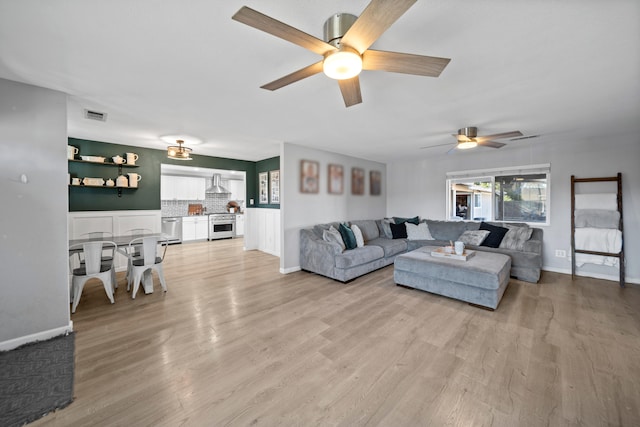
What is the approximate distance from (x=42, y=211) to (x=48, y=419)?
6.02 feet

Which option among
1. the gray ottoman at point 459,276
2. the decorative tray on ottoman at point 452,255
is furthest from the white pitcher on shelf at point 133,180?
the decorative tray on ottoman at point 452,255

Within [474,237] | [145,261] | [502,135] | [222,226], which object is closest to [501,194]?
[474,237]


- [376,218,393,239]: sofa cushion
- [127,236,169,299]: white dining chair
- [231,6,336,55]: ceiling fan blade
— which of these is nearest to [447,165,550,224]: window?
[376,218,393,239]: sofa cushion

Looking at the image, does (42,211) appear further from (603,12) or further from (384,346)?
(603,12)

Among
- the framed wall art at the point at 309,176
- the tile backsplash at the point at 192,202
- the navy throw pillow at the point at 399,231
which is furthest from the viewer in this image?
the tile backsplash at the point at 192,202

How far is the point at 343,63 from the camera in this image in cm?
147

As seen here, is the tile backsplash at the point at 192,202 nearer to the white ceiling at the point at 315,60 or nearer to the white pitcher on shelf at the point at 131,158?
the white pitcher on shelf at the point at 131,158

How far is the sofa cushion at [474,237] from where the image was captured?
187 inches

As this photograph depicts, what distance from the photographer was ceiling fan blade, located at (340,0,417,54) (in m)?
1.09

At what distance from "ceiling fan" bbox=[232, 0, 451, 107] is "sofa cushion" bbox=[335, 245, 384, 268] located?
2.78 meters

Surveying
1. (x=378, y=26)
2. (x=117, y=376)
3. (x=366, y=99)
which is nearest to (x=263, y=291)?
(x=117, y=376)

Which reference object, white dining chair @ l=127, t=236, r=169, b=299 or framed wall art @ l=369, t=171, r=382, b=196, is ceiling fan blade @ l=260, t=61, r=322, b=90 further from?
framed wall art @ l=369, t=171, r=382, b=196

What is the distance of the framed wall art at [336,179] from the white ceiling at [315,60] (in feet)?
5.65

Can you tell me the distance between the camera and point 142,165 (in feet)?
17.1
